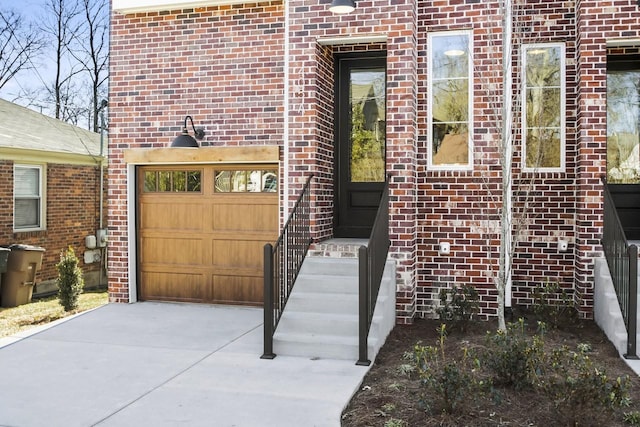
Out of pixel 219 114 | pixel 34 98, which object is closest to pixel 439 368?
pixel 219 114

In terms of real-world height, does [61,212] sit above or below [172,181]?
below

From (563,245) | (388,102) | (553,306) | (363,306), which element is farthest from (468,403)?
(388,102)

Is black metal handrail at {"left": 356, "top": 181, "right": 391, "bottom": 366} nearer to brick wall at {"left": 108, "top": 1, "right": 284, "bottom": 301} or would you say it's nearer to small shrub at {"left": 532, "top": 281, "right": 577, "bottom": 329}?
small shrub at {"left": 532, "top": 281, "right": 577, "bottom": 329}

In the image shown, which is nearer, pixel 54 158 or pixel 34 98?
pixel 54 158

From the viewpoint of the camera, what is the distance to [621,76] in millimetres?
7781

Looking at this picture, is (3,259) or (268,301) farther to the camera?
(3,259)

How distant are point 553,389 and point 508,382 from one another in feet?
2.38

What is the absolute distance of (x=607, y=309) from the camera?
635 cm

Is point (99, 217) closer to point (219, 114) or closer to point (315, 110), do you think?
point (219, 114)

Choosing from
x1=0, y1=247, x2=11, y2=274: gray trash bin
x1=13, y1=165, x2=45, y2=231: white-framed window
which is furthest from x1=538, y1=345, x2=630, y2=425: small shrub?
x1=13, y1=165, x2=45, y2=231: white-framed window

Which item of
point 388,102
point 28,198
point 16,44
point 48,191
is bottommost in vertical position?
point 28,198

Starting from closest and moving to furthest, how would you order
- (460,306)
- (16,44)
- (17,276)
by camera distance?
(460,306) < (17,276) < (16,44)

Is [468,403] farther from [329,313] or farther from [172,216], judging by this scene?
[172,216]

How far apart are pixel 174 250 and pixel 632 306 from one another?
19.7 feet
